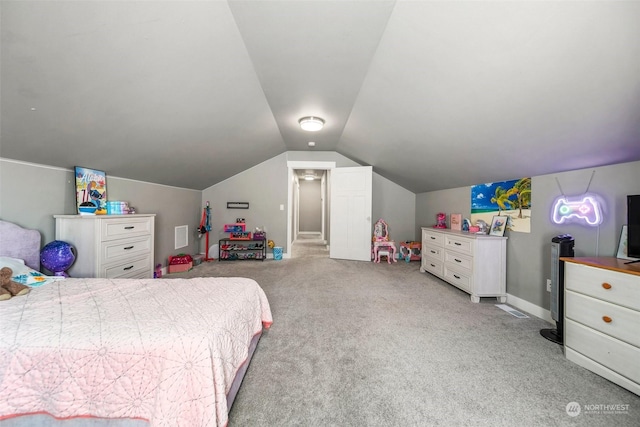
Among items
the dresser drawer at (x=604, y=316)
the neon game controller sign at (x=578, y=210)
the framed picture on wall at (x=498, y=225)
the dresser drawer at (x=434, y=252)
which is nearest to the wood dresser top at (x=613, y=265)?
the dresser drawer at (x=604, y=316)

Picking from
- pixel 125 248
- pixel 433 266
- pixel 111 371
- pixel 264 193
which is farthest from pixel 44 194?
pixel 433 266

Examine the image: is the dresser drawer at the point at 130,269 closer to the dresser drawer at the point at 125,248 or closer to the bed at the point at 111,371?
the dresser drawer at the point at 125,248

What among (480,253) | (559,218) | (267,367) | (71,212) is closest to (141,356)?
(267,367)

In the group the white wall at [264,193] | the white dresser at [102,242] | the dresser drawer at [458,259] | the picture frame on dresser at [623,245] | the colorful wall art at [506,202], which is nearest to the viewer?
the picture frame on dresser at [623,245]

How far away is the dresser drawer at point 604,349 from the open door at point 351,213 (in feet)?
10.6

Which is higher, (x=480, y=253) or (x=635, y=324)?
(x=480, y=253)

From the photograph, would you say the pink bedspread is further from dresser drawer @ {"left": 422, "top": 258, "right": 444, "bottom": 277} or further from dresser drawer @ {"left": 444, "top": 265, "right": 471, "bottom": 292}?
dresser drawer @ {"left": 422, "top": 258, "right": 444, "bottom": 277}

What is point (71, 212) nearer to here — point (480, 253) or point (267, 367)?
point (267, 367)

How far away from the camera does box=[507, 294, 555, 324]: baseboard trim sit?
2.29 meters

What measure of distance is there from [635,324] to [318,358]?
2033 mm

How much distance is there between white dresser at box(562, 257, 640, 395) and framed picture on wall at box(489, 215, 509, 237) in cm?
111

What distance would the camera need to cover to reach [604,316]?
149 centimetres

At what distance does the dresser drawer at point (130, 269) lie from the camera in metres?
2.34

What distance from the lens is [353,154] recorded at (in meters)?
4.72
